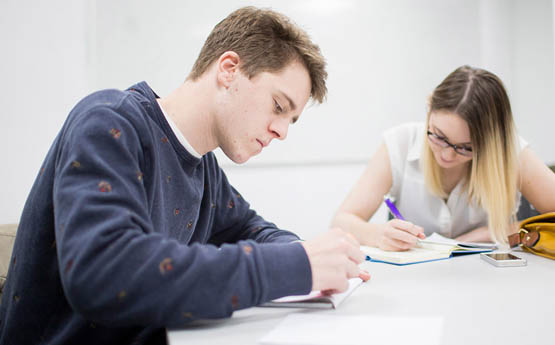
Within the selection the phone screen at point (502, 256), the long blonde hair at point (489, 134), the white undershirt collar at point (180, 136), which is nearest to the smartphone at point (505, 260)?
the phone screen at point (502, 256)

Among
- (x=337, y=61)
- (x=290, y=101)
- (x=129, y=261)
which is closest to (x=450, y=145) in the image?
(x=290, y=101)

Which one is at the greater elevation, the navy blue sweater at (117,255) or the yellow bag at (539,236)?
the navy blue sweater at (117,255)

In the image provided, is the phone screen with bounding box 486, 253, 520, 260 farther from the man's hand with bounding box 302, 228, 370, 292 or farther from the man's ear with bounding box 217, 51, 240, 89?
the man's ear with bounding box 217, 51, 240, 89

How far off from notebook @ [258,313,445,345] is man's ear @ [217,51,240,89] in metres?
0.45

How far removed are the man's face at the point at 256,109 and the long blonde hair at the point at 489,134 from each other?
714mm

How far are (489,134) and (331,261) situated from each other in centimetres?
95

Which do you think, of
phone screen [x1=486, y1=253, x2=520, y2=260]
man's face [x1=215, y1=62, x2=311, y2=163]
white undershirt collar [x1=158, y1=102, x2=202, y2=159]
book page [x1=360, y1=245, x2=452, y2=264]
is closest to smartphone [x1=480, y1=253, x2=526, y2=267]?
phone screen [x1=486, y1=253, x2=520, y2=260]

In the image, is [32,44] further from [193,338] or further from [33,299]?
[193,338]

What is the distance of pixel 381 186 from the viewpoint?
5.22ft

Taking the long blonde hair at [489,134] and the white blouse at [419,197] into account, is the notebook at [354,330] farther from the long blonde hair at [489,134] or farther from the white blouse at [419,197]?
the white blouse at [419,197]

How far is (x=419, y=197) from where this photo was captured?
159 cm

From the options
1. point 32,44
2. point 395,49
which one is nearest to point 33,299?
point 32,44

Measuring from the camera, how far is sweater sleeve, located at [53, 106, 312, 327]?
1.58 feet

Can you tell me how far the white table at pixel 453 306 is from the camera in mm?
517
